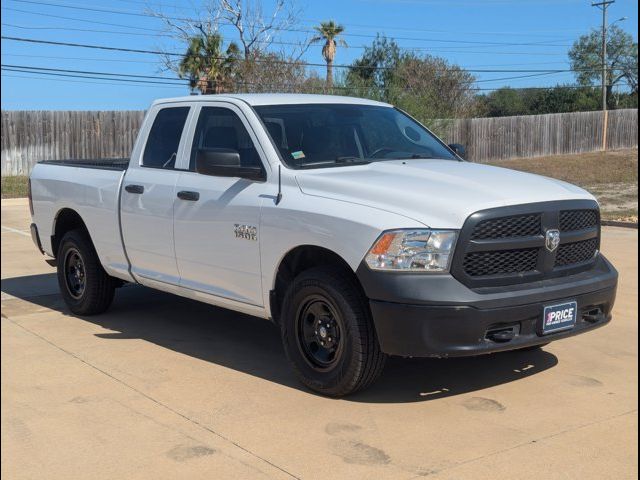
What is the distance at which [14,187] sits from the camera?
23.3 meters

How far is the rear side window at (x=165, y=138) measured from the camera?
705 cm

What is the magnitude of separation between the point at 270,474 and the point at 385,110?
3752 millimetres

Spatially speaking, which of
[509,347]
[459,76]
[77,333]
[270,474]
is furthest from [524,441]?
[459,76]

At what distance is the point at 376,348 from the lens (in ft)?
17.3

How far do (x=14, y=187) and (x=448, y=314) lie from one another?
20.5 m

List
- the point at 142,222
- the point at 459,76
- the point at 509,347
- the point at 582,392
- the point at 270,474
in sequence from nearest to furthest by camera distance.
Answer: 1. the point at 270,474
2. the point at 509,347
3. the point at 582,392
4. the point at 142,222
5. the point at 459,76

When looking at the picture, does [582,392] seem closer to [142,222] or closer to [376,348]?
[376,348]

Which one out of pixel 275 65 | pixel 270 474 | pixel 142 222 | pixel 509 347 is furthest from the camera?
pixel 275 65

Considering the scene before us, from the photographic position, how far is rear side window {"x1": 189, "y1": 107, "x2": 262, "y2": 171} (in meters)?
6.28

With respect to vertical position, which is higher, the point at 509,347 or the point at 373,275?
the point at 373,275

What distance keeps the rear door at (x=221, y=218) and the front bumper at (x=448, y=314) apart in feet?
3.87

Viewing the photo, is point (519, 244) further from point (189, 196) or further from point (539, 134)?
point (539, 134)

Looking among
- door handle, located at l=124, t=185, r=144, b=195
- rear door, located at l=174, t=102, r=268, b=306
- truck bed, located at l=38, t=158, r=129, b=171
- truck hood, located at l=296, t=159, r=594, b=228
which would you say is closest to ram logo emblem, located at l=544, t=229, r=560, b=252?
truck hood, located at l=296, t=159, r=594, b=228

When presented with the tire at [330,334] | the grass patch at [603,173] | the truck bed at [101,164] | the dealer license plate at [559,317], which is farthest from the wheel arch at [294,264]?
the grass patch at [603,173]
